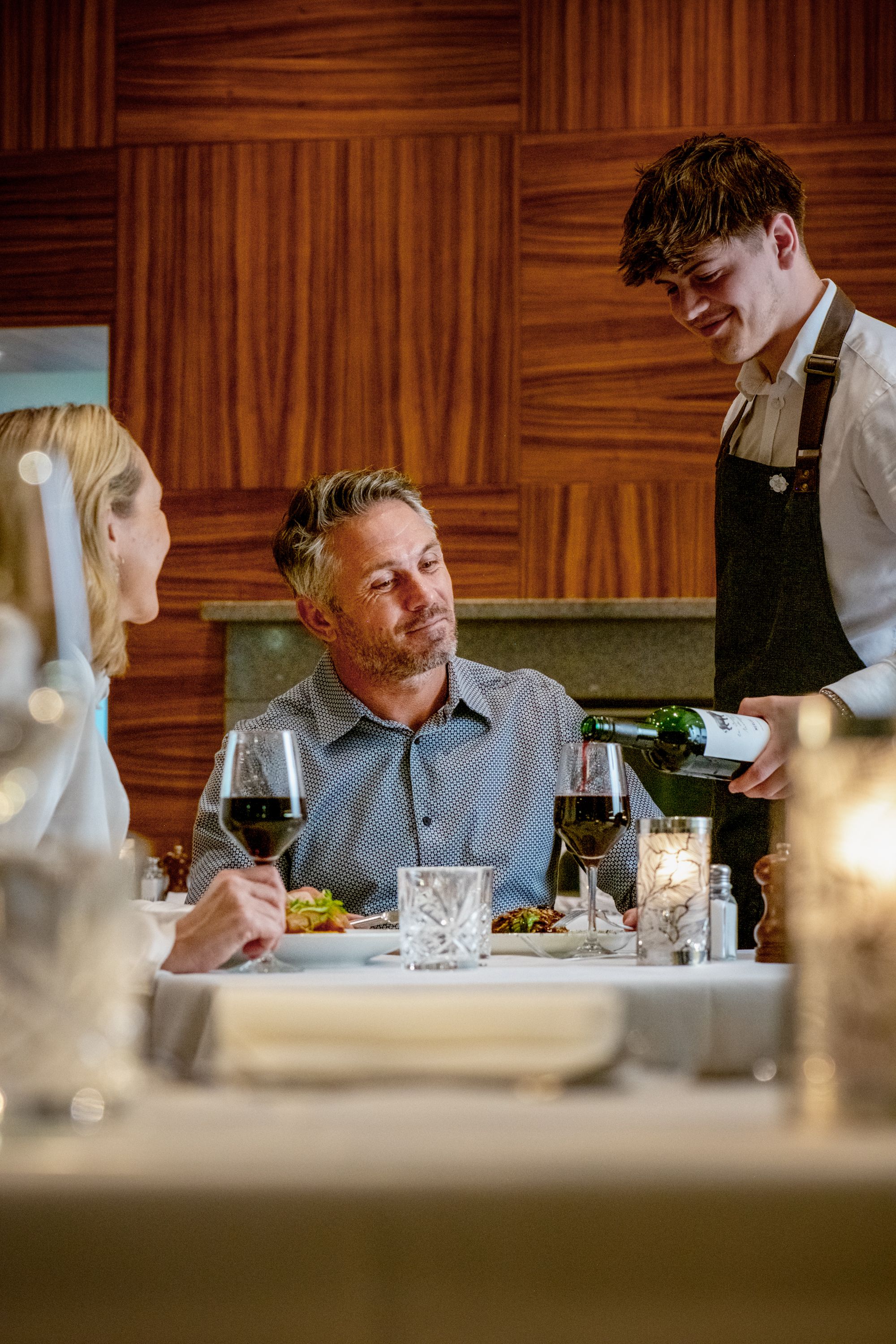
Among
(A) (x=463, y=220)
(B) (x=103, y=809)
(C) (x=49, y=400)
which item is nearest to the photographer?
(B) (x=103, y=809)

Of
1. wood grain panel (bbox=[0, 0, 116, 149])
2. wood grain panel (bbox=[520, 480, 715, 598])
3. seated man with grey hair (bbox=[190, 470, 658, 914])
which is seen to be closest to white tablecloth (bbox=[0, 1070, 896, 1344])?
seated man with grey hair (bbox=[190, 470, 658, 914])

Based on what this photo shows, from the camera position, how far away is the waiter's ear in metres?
2.10

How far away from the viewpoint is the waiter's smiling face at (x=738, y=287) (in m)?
2.06

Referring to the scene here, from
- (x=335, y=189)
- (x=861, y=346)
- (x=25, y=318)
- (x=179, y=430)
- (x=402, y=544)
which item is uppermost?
(x=335, y=189)

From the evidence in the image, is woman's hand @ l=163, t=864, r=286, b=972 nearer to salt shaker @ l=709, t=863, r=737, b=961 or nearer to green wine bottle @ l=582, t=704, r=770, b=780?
salt shaker @ l=709, t=863, r=737, b=961

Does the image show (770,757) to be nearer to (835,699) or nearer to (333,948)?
(835,699)

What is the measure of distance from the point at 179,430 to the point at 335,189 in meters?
0.81

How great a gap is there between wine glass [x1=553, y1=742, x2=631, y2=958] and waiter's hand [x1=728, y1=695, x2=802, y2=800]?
0.18m

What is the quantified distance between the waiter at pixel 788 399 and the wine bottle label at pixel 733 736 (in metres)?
0.50

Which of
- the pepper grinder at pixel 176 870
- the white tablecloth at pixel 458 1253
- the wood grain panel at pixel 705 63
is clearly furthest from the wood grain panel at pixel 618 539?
the white tablecloth at pixel 458 1253

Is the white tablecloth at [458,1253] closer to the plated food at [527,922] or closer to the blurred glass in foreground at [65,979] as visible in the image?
the blurred glass in foreground at [65,979]

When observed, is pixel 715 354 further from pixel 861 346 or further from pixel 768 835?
pixel 768 835

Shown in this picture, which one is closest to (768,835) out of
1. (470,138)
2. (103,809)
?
(103,809)

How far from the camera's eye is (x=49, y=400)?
4.35 meters
